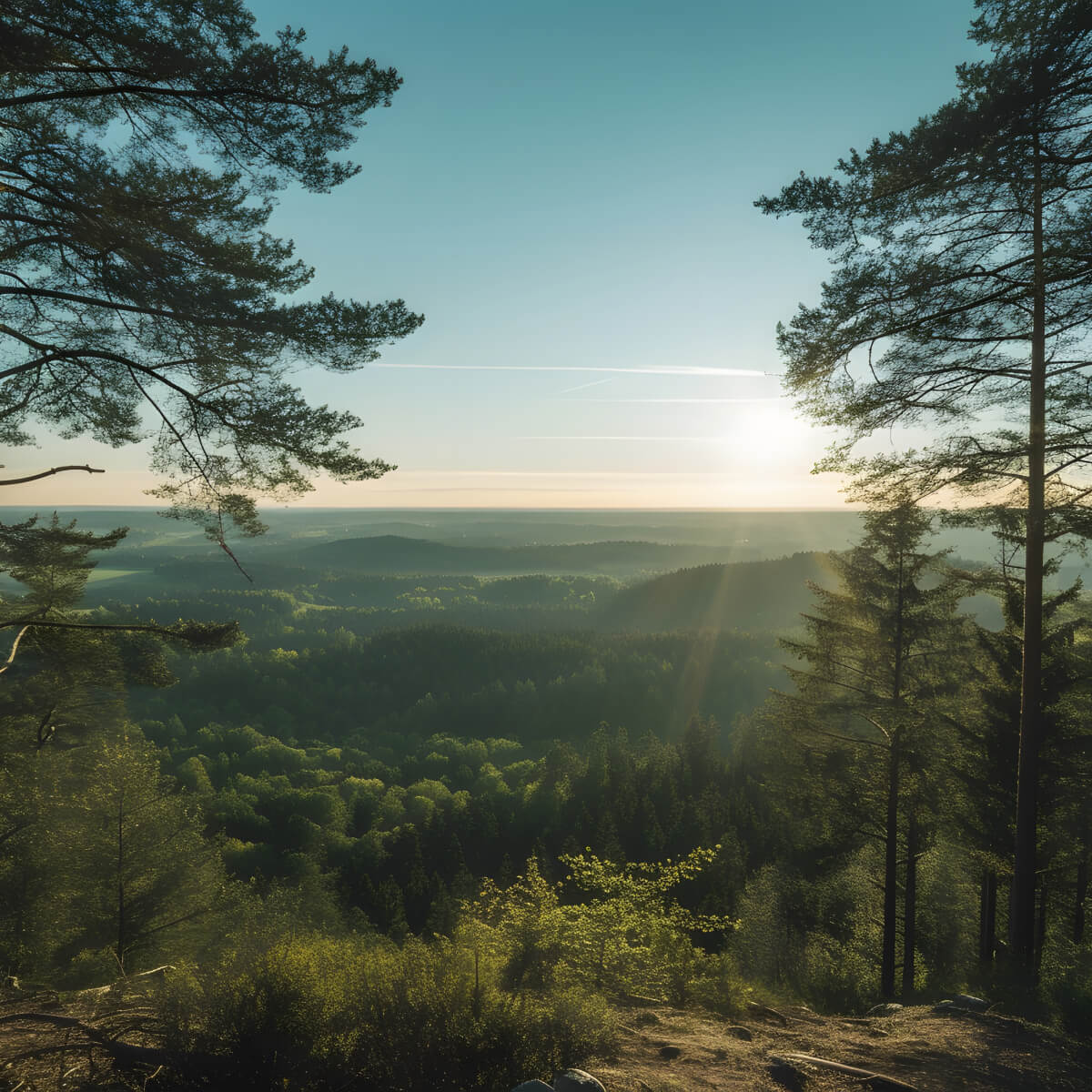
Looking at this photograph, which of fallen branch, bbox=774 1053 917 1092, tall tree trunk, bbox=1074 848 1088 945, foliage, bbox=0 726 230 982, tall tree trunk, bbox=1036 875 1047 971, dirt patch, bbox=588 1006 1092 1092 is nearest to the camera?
fallen branch, bbox=774 1053 917 1092

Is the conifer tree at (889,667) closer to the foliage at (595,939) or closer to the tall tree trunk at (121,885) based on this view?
the foliage at (595,939)

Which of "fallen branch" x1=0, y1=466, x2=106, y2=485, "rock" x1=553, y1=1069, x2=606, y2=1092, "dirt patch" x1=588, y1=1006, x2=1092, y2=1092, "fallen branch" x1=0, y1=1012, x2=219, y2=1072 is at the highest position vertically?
"fallen branch" x1=0, y1=466, x2=106, y2=485

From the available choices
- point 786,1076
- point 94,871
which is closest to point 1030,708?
point 786,1076

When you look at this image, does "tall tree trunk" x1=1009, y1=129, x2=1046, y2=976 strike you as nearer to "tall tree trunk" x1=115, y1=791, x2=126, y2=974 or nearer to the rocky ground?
the rocky ground

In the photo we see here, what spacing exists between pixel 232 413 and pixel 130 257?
6.43ft

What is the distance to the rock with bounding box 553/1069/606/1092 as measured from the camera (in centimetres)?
443

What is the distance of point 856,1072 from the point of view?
5.12 metres

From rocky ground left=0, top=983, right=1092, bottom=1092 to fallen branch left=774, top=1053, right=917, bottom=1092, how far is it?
0.04 feet

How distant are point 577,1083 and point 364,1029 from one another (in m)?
1.81

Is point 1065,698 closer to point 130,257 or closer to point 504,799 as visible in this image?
point 130,257

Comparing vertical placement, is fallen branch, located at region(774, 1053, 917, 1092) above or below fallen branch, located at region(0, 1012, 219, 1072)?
below

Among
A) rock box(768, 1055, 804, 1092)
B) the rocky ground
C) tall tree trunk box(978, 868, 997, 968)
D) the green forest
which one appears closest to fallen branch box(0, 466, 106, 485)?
the green forest

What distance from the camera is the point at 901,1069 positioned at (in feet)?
17.1

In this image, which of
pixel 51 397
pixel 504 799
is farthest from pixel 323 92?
pixel 504 799
